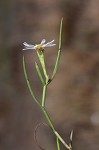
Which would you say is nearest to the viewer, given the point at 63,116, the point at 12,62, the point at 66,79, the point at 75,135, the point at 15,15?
the point at 75,135

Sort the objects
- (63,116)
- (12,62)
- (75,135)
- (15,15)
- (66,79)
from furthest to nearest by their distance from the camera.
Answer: (15,15) → (12,62) → (66,79) → (63,116) → (75,135)

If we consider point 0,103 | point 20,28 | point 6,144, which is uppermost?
point 20,28

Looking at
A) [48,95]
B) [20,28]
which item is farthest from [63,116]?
[20,28]

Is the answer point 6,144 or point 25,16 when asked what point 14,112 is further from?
point 25,16

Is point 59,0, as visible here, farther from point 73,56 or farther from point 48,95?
point 48,95

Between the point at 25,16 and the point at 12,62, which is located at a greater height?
the point at 25,16

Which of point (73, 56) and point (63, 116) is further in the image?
point (73, 56)

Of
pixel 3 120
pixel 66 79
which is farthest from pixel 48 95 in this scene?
pixel 3 120
